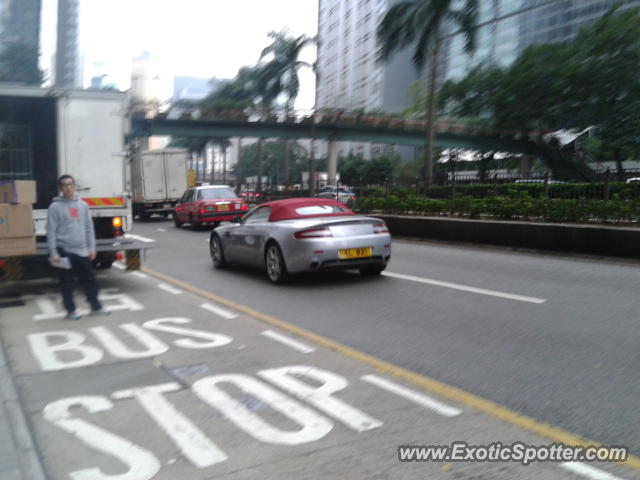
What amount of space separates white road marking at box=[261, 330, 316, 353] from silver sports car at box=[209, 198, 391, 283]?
281cm

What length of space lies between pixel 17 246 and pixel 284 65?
144 ft

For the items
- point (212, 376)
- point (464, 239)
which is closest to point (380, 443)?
point (212, 376)

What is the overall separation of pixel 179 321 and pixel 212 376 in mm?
2385

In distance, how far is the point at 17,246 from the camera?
8.60 meters

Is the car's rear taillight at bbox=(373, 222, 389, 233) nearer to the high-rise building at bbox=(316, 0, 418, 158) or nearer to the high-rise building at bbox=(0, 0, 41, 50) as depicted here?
the high-rise building at bbox=(0, 0, 41, 50)

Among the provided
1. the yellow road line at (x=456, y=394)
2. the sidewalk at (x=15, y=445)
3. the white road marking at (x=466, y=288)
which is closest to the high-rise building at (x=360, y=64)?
the white road marking at (x=466, y=288)

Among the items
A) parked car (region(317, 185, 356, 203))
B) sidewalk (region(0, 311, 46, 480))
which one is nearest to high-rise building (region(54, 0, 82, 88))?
parked car (region(317, 185, 356, 203))

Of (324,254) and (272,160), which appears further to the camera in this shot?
(272,160)

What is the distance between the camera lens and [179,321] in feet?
25.0

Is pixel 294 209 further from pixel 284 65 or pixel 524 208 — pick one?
pixel 284 65

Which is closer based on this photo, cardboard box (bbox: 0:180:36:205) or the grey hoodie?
the grey hoodie

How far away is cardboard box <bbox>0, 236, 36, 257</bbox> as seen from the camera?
854cm

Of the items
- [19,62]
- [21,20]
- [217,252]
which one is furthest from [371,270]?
[21,20]

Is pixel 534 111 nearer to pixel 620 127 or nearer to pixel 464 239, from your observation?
pixel 620 127
